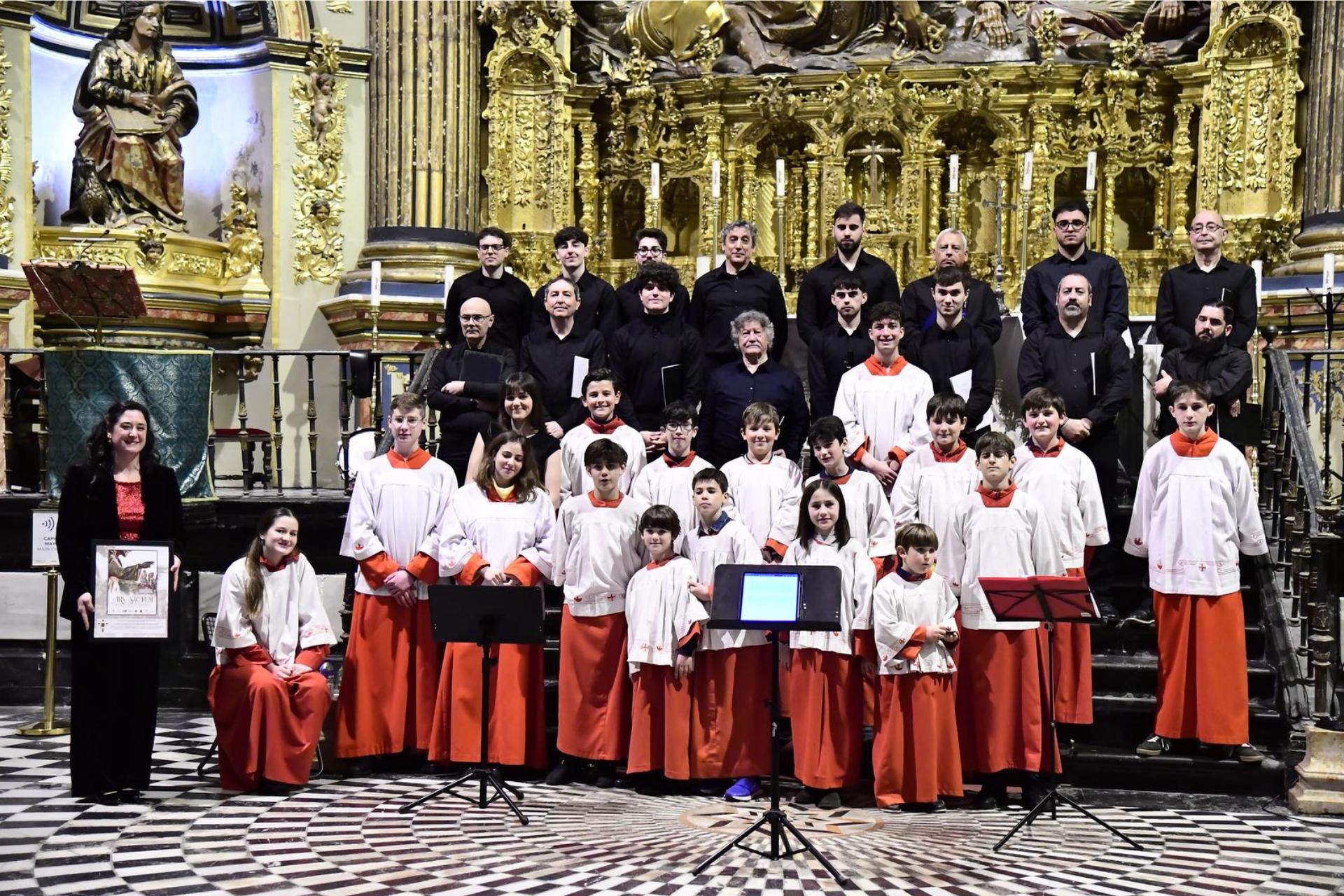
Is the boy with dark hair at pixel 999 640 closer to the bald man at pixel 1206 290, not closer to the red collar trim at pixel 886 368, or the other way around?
the red collar trim at pixel 886 368

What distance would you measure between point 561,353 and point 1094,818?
357 cm

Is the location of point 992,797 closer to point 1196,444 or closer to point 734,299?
point 1196,444

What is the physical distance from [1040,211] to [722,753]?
20.5 ft

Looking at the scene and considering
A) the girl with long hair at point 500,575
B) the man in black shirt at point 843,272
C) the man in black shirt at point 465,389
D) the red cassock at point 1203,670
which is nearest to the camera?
the red cassock at point 1203,670

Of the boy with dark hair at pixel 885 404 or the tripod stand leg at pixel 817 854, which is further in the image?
the boy with dark hair at pixel 885 404

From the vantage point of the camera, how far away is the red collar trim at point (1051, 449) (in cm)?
750

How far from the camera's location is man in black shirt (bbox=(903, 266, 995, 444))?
7930 mm

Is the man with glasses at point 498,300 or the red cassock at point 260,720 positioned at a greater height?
the man with glasses at point 498,300

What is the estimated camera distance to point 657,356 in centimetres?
824

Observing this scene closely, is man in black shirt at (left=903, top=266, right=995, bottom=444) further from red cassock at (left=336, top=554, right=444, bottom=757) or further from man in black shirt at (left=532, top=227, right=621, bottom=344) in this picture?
red cassock at (left=336, top=554, right=444, bottom=757)

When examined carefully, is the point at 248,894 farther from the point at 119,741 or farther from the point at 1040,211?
the point at 1040,211

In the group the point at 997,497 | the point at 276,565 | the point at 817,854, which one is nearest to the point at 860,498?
the point at 997,497

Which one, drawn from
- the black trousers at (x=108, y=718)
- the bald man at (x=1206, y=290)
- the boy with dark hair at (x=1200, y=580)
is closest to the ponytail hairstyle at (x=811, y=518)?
the boy with dark hair at (x=1200, y=580)

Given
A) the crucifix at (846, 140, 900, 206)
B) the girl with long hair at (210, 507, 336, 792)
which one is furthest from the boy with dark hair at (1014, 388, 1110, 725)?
the crucifix at (846, 140, 900, 206)
